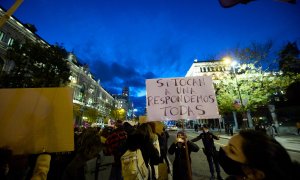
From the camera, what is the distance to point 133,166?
3.39m

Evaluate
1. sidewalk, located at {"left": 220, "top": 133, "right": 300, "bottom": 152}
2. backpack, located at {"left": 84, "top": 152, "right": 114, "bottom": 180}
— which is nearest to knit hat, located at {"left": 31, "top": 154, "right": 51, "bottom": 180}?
backpack, located at {"left": 84, "top": 152, "right": 114, "bottom": 180}

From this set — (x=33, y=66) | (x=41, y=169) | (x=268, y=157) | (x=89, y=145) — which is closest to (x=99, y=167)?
(x=89, y=145)

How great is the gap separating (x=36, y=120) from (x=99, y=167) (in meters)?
2.01

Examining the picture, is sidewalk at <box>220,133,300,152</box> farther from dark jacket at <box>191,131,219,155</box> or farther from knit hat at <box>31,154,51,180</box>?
knit hat at <box>31,154,51,180</box>

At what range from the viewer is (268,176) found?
1340 mm

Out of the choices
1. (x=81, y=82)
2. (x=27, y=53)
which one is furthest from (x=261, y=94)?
(x=81, y=82)

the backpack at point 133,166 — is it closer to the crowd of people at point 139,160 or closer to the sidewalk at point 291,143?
the crowd of people at point 139,160

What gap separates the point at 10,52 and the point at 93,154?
72.6ft

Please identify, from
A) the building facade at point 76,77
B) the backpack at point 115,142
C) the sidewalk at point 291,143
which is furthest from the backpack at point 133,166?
the building facade at point 76,77

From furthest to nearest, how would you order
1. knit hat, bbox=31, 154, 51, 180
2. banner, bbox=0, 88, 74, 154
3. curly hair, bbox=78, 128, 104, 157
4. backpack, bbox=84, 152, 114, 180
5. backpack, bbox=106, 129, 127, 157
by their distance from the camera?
backpack, bbox=106, 129, 127, 157 → backpack, bbox=84, 152, 114, 180 → curly hair, bbox=78, 128, 104, 157 → banner, bbox=0, 88, 74, 154 → knit hat, bbox=31, 154, 51, 180

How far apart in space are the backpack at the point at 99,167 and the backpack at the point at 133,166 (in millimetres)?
1179

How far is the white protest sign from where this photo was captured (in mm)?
4922

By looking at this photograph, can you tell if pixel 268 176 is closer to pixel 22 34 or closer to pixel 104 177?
pixel 104 177

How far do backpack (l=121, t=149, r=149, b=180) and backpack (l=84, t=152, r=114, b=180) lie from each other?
3.87 feet
